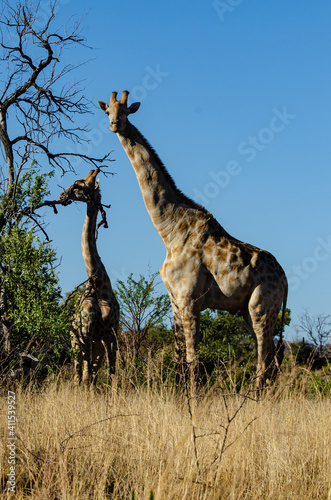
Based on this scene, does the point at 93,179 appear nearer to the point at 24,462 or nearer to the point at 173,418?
the point at 173,418

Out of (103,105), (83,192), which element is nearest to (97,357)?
(83,192)

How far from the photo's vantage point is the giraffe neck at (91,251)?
10477 millimetres

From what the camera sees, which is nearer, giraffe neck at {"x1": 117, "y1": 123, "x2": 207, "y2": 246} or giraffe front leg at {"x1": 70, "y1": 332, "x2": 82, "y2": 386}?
giraffe neck at {"x1": 117, "y1": 123, "x2": 207, "y2": 246}

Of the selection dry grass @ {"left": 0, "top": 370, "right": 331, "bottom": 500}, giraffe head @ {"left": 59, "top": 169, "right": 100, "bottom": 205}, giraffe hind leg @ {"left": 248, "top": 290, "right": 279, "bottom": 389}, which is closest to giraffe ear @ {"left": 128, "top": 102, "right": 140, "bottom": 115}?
giraffe head @ {"left": 59, "top": 169, "right": 100, "bottom": 205}

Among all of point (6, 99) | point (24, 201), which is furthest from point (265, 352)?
point (6, 99)

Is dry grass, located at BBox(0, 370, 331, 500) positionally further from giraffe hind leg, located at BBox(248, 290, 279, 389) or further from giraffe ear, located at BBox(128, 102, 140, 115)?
giraffe ear, located at BBox(128, 102, 140, 115)

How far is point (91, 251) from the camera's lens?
10.6m

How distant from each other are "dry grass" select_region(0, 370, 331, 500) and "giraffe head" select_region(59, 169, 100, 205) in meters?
4.97

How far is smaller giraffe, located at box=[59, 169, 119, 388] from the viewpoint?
9.98 metres

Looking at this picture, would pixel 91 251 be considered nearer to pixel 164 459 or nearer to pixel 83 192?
pixel 83 192

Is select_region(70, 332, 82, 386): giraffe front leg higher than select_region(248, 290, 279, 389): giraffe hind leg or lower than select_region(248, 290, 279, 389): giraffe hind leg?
lower

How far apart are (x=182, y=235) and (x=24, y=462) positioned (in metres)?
4.28

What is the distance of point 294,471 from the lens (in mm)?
5402

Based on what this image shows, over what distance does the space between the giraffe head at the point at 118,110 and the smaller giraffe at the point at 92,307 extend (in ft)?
7.41
